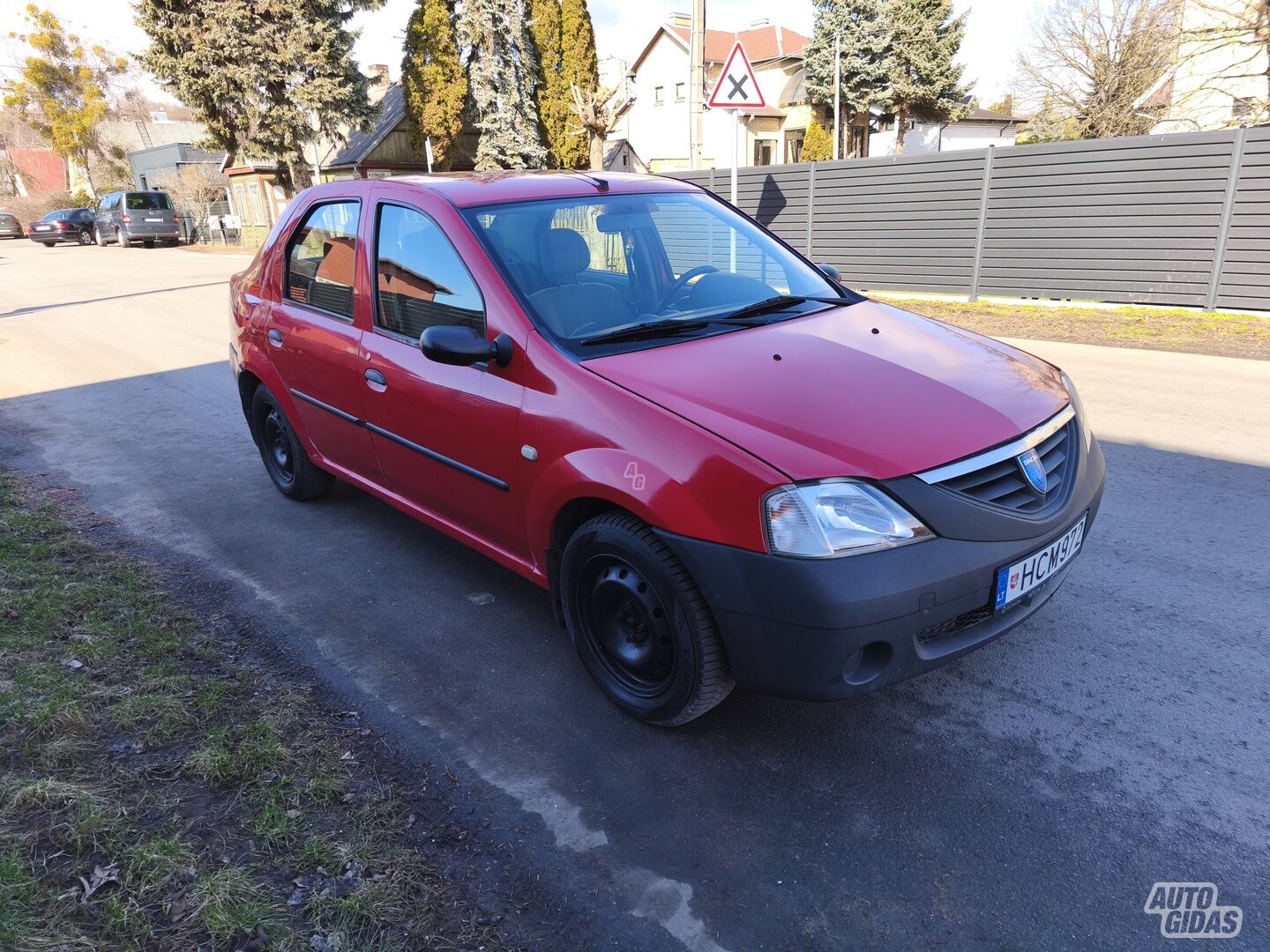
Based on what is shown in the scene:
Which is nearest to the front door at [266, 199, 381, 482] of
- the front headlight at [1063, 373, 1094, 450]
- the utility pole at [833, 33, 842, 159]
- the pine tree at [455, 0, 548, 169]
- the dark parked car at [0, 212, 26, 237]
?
the front headlight at [1063, 373, 1094, 450]

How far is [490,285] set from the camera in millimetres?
3211

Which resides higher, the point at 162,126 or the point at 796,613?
the point at 162,126

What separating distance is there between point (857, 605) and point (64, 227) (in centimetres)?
4561

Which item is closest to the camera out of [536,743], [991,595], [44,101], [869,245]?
[991,595]

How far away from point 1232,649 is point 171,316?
14797 millimetres

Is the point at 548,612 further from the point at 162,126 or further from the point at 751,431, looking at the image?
the point at 162,126

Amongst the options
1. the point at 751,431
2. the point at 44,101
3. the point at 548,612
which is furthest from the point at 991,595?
the point at 44,101

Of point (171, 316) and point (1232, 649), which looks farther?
point (171, 316)

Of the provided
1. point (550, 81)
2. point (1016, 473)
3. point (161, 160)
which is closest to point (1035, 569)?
point (1016, 473)

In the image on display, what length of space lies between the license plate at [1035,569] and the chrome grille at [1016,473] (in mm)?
141

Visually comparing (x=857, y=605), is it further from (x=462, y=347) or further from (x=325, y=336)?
(x=325, y=336)

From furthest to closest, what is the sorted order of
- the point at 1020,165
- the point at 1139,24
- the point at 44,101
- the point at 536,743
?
the point at 44,101 < the point at 1139,24 < the point at 1020,165 < the point at 536,743

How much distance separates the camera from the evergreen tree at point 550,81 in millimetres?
27500

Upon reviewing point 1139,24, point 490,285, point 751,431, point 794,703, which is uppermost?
point 1139,24
